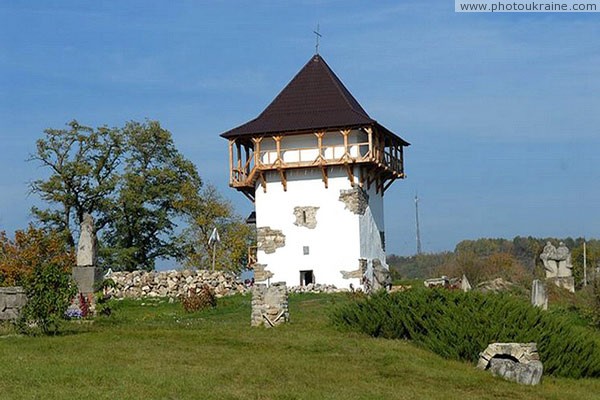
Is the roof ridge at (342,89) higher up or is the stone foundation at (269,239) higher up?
the roof ridge at (342,89)

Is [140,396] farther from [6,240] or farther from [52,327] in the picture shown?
[6,240]

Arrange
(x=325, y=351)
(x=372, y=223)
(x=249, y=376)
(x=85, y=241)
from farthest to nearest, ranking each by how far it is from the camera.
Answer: (x=372, y=223), (x=85, y=241), (x=325, y=351), (x=249, y=376)

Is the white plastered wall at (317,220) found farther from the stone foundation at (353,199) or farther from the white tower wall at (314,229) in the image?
the stone foundation at (353,199)

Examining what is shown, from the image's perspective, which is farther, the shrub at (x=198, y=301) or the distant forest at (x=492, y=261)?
the distant forest at (x=492, y=261)

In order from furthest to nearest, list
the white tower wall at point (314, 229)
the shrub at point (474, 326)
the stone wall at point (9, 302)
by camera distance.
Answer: the white tower wall at point (314, 229) < the stone wall at point (9, 302) < the shrub at point (474, 326)

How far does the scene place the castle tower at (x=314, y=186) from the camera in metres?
38.4

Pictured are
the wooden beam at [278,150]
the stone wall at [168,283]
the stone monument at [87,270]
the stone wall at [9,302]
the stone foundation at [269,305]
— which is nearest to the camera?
the stone wall at [9,302]

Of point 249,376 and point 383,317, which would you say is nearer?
point 249,376

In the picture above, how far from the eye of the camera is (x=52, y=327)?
17969 millimetres

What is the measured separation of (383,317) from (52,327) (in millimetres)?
6615

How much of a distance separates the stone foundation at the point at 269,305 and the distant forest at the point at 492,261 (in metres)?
14.2

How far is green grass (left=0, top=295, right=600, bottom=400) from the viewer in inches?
501

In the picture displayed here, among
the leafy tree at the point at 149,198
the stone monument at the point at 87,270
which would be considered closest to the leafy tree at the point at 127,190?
the leafy tree at the point at 149,198

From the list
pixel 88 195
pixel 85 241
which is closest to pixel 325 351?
pixel 85 241
